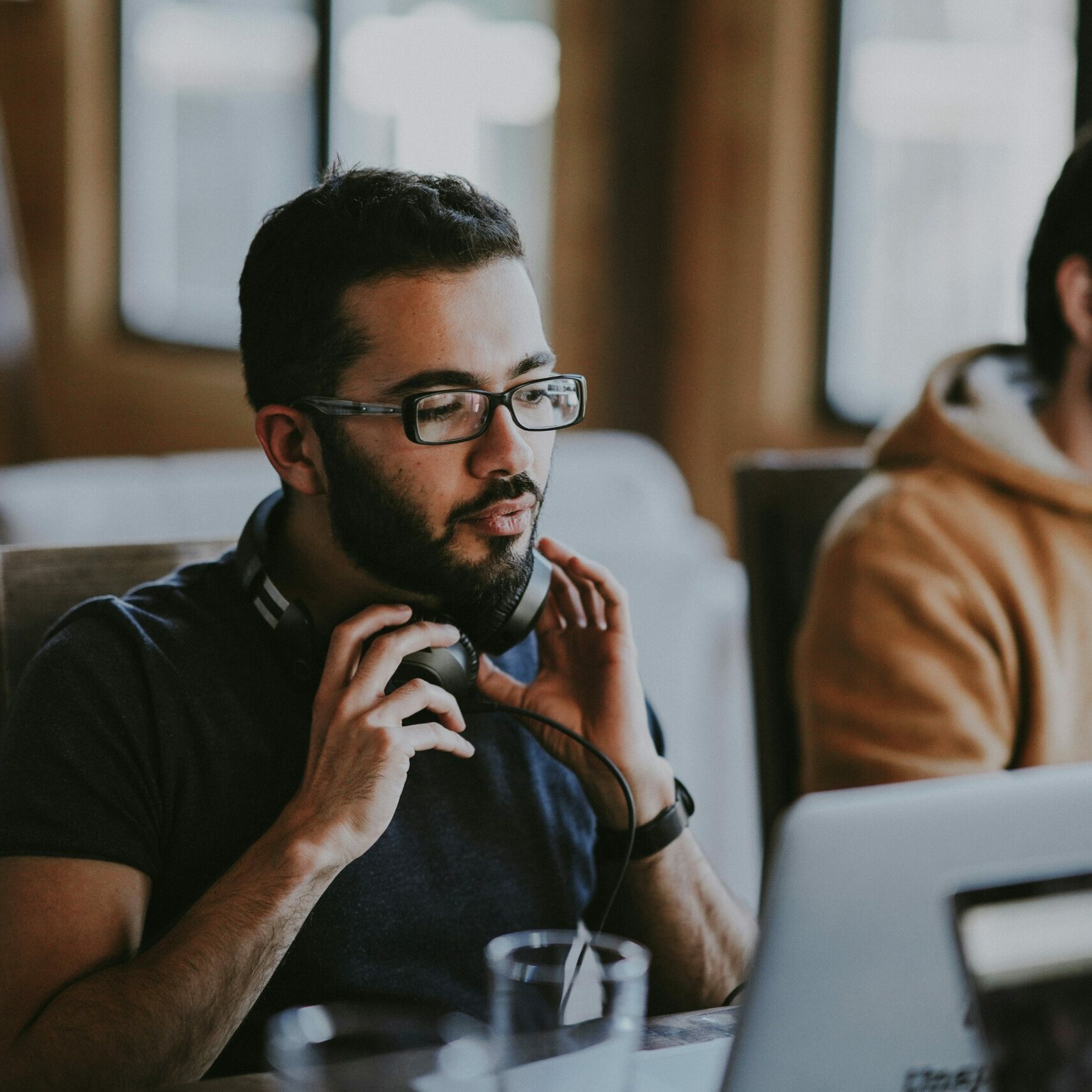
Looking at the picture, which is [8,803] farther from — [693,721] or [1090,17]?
[1090,17]

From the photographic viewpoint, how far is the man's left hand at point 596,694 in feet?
4.10

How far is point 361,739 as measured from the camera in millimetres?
1042

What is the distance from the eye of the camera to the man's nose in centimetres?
114

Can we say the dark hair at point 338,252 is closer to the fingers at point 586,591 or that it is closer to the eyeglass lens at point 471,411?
the eyeglass lens at point 471,411

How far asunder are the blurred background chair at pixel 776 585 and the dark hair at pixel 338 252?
1.89ft

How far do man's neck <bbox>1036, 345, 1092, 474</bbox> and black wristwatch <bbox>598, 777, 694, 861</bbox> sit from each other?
0.78m

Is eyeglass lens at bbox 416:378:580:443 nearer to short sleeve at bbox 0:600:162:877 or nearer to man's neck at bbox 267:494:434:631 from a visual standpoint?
man's neck at bbox 267:494:434:631

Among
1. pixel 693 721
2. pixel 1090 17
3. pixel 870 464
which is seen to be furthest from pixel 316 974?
pixel 1090 17

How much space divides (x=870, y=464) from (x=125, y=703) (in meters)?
1.02

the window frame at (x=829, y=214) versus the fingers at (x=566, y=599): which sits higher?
the window frame at (x=829, y=214)

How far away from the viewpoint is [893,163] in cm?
362

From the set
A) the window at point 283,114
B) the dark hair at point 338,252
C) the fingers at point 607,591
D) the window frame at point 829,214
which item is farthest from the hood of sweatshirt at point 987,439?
the window at point 283,114

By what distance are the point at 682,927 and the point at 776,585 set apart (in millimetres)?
524

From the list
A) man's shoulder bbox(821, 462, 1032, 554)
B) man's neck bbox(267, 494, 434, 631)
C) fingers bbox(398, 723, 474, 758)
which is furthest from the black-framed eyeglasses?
man's shoulder bbox(821, 462, 1032, 554)
